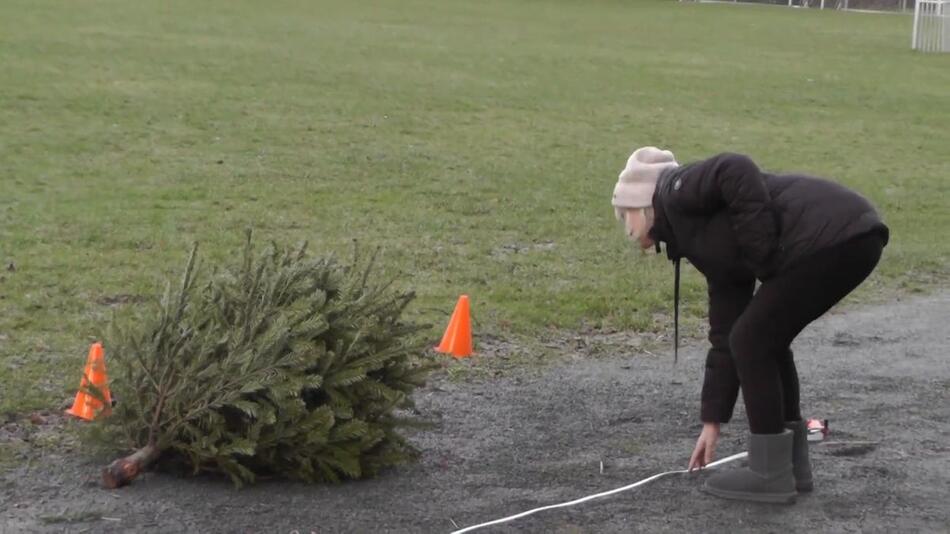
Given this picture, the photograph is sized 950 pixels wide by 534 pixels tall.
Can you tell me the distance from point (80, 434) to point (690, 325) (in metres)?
4.35

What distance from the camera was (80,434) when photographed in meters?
5.70

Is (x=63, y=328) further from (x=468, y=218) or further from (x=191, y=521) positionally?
(x=468, y=218)

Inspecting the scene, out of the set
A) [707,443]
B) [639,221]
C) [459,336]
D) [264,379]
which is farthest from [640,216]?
[459,336]

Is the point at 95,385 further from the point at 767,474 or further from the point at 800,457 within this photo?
the point at 800,457

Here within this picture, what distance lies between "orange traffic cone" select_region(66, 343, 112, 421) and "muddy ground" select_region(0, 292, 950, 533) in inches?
8.9

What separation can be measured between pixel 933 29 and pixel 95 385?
98.3 ft

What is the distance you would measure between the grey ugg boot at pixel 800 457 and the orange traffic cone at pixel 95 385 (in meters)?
2.64

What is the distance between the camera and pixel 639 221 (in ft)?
16.9

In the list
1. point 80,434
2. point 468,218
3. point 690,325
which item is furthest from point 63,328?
point 468,218

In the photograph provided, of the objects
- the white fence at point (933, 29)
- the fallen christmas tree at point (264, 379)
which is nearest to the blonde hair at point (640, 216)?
the fallen christmas tree at point (264, 379)

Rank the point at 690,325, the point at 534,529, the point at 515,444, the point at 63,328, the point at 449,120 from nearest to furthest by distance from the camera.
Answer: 1. the point at 534,529
2. the point at 515,444
3. the point at 63,328
4. the point at 690,325
5. the point at 449,120

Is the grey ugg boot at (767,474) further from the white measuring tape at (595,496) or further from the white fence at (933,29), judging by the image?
the white fence at (933,29)

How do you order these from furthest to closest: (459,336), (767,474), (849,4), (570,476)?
(849,4) < (459,336) < (570,476) < (767,474)

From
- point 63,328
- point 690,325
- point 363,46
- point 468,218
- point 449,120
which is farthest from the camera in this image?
point 363,46
